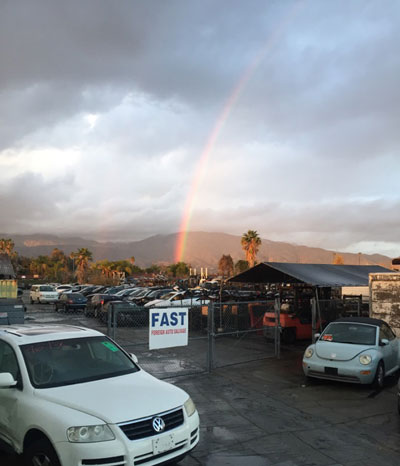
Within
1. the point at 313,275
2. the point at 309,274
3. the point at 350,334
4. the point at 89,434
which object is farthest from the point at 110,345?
the point at 313,275

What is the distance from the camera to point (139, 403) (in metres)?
4.77

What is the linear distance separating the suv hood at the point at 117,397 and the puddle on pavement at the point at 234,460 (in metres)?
1.09

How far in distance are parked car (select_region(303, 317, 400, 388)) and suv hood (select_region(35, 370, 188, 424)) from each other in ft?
17.8

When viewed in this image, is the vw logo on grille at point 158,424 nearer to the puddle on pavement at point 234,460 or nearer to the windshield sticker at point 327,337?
the puddle on pavement at point 234,460

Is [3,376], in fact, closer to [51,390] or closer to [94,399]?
[51,390]

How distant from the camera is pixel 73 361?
5582 millimetres

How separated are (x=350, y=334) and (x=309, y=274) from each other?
6551 millimetres

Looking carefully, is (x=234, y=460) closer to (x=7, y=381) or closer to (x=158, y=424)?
(x=158, y=424)

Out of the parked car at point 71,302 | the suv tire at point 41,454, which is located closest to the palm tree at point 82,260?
the parked car at point 71,302

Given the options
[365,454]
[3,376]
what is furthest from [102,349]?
[365,454]

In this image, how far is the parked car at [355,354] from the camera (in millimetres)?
9492

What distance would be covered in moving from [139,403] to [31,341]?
170cm

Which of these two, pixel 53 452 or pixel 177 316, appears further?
pixel 177 316

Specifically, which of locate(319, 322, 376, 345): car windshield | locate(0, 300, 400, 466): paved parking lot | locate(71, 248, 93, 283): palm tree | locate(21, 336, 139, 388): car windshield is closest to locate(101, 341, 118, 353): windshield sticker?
locate(21, 336, 139, 388): car windshield
